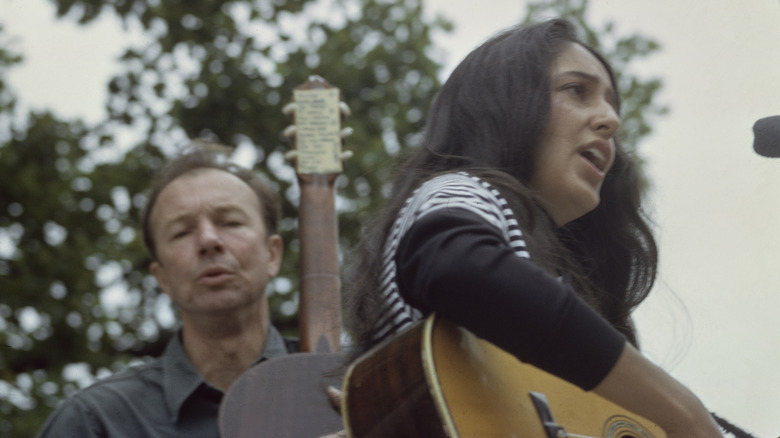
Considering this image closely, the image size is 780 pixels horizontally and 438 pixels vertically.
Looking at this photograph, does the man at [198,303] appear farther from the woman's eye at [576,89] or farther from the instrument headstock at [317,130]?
the woman's eye at [576,89]

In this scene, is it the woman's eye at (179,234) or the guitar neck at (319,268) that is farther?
the woman's eye at (179,234)

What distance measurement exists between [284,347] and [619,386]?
197 cm

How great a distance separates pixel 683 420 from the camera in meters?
1.60

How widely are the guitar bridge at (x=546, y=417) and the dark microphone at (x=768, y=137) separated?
1.72 ft

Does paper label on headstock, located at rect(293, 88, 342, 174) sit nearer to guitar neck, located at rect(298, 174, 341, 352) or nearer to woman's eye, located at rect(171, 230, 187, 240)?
guitar neck, located at rect(298, 174, 341, 352)

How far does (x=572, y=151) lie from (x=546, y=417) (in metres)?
0.52

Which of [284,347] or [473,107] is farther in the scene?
[284,347]

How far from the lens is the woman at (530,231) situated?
1.49 metres

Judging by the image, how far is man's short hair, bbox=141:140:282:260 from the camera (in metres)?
3.60

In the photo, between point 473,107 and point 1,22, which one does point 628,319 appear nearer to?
point 473,107

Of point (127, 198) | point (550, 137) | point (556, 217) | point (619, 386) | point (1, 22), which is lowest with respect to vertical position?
point (127, 198)

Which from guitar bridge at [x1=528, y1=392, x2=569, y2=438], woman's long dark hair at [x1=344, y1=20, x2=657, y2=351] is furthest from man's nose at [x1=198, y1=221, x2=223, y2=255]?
guitar bridge at [x1=528, y1=392, x2=569, y2=438]

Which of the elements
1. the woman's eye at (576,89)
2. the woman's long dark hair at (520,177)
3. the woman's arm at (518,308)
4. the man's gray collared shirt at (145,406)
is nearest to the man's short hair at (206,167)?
the man's gray collared shirt at (145,406)

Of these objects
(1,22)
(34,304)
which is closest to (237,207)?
(34,304)
